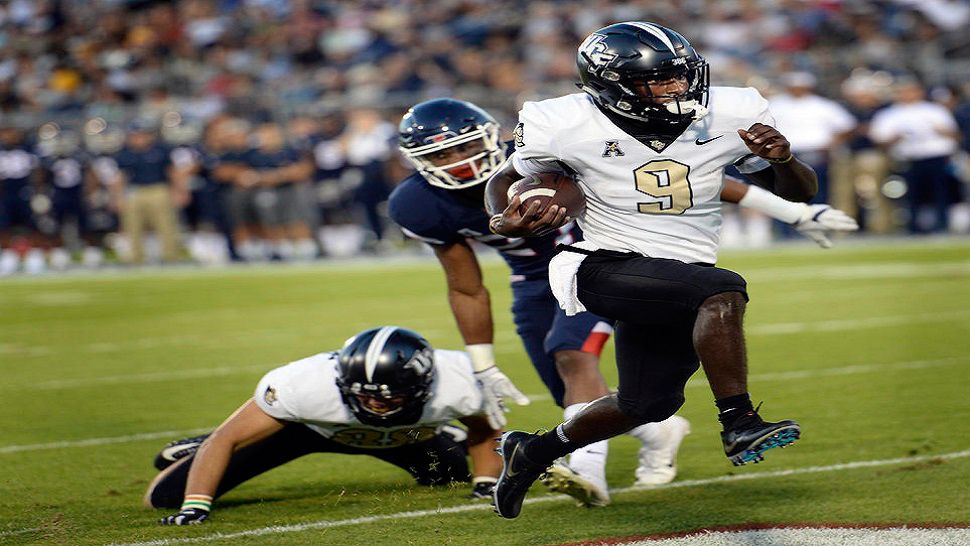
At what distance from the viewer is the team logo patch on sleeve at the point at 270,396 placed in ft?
16.1

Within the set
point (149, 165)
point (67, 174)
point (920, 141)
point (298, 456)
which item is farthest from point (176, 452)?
point (67, 174)

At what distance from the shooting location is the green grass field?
4652 millimetres

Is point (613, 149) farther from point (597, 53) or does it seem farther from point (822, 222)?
point (822, 222)

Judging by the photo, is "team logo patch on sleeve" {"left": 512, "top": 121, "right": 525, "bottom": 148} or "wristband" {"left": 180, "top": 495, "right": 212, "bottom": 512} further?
"wristband" {"left": 180, "top": 495, "right": 212, "bottom": 512}

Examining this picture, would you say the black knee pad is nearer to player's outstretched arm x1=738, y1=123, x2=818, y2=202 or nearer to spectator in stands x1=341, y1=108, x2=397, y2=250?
player's outstretched arm x1=738, y1=123, x2=818, y2=202

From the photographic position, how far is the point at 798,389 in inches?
285

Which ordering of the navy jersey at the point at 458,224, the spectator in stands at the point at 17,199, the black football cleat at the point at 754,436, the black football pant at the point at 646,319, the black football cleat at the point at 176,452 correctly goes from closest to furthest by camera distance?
the black football cleat at the point at 754,436 → the black football pant at the point at 646,319 → the navy jersey at the point at 458,224 → the black football cleat at the point at 176,452 → the spectator in stands at the point at 17,199

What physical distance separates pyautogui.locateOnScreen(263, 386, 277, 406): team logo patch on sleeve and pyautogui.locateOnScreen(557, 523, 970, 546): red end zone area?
1.28 m

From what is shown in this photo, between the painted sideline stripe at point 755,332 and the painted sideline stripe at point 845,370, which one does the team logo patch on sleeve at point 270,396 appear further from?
the painted sideline stripe at point 755,332

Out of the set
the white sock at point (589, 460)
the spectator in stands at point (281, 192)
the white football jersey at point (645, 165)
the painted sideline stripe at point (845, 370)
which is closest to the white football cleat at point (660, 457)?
the white sock at point (589, 460)

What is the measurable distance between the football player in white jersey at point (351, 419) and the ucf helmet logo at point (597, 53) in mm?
1303

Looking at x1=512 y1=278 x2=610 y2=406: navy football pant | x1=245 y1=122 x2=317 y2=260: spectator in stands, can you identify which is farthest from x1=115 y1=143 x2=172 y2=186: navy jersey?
x1=512 y1=278 x2=610 y2=406: navy football pant

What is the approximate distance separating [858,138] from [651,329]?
12.3 m

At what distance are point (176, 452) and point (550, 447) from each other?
1853 millimetres
